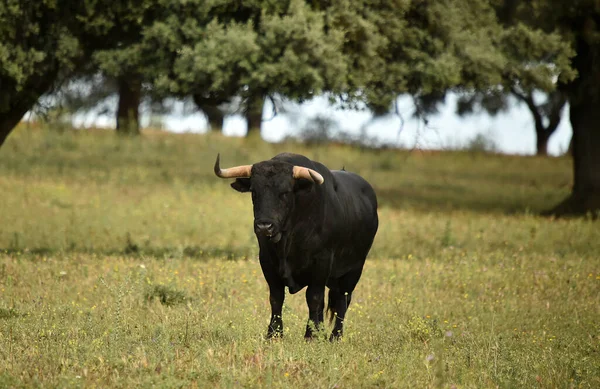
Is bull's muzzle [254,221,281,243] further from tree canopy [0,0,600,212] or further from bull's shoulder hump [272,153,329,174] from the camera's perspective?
tree canopy [0,0,600,212]

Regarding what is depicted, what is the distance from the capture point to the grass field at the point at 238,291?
7.88 m

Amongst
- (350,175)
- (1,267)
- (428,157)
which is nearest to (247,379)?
(350,175)

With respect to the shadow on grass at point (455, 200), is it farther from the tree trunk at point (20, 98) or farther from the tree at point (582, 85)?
the tree trunk at point (20, 98)

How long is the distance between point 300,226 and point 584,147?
1687 centimetres

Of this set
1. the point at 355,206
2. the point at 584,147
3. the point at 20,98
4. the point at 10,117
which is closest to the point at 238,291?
the point at 355,206

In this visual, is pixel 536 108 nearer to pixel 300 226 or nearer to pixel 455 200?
pixel 455 200

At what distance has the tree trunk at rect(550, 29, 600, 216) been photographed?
2369 cm

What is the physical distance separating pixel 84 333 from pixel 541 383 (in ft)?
13.9

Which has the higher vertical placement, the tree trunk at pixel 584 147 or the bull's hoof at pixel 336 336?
the tree trunk at pixel 584 147

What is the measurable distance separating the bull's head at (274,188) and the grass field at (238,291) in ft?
3.55

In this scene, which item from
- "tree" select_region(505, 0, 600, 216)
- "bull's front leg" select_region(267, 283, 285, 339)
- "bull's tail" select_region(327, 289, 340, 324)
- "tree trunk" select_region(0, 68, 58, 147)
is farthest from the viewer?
"tree" select_region(505, 0, 600, 216)

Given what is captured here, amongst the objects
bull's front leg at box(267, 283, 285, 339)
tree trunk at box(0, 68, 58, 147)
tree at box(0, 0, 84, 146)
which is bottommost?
bull's front leg at box(267, 283, 285, 339)

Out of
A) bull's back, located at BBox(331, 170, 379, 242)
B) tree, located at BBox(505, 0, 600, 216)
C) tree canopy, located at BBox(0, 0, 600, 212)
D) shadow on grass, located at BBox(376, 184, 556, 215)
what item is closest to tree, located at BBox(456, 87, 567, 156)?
shadow on grass, located at BBox(376, 184, 556, 215)

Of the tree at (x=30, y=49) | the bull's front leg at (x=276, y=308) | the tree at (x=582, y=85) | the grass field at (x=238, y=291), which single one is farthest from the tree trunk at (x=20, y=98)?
the tree at (x=582, y=85)
